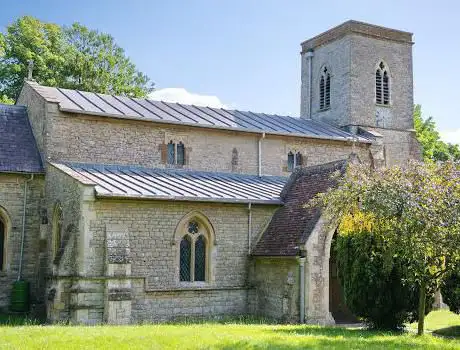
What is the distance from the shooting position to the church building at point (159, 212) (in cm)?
1778

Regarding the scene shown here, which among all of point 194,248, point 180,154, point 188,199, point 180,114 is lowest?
point 194,248

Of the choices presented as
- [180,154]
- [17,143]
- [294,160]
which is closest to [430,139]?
[294,160]

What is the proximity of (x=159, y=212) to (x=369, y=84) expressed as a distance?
16.1 m

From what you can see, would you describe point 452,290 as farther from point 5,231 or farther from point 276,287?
point 5,231

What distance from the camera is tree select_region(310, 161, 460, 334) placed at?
14102 mm

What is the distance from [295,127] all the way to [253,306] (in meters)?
9.48

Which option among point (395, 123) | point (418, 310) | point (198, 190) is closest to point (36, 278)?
point (198, 190)

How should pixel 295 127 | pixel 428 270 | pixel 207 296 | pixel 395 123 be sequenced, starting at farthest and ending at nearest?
pixel 395 123 < pixel 295 127 < pixel 207 296 < pixel 428 270

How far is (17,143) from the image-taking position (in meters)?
21.6

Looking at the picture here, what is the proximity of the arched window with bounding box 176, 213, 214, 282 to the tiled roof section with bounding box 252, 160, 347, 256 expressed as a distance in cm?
174

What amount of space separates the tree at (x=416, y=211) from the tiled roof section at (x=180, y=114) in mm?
9438

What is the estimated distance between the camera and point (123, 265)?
17.3m

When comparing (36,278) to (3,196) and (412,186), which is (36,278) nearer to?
(3,196)

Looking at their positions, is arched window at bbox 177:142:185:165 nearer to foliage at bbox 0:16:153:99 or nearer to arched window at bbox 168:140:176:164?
arched window at bbox 168:140:176:164
